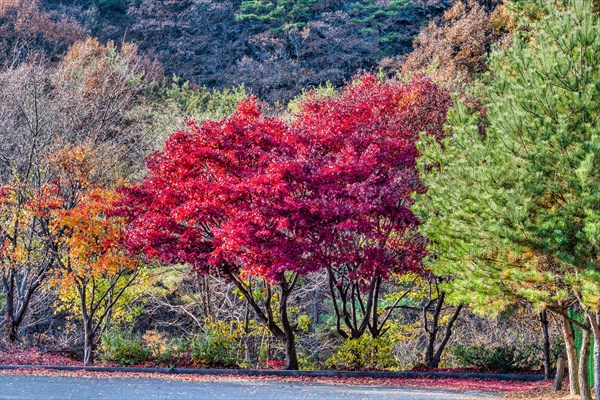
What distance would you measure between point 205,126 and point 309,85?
2582cm

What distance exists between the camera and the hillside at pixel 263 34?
39.1 m

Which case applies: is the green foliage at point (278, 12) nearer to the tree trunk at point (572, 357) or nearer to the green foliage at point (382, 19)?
the green foliage at point (382, 19)

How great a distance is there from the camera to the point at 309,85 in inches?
1502

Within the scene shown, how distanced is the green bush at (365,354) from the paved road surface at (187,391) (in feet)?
8.26

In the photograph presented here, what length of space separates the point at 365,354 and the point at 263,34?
99.6 ft

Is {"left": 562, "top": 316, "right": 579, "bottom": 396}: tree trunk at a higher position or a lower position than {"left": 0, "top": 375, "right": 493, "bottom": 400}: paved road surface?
higher

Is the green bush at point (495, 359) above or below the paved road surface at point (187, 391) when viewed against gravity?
above

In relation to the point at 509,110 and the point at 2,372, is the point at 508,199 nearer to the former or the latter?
the point at 509,110

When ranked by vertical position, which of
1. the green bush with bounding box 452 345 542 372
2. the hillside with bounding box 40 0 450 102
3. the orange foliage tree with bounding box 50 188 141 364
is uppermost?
the hillside with bounding box 40 0 450 102

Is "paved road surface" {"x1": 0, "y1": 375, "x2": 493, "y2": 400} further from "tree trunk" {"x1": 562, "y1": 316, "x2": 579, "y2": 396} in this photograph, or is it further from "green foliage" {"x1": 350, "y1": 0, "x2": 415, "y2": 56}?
"green foliage" {"x1": 350, "y1": 0, "x2": 415, "y2": 56}

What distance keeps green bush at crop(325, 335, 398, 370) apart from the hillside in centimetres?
2435

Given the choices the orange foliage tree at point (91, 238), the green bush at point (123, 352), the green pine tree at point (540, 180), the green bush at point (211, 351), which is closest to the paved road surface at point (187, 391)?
the green bush at point (211, 351)

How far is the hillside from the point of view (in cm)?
3912

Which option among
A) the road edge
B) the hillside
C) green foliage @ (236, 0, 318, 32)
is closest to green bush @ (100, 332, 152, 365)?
the road edge
